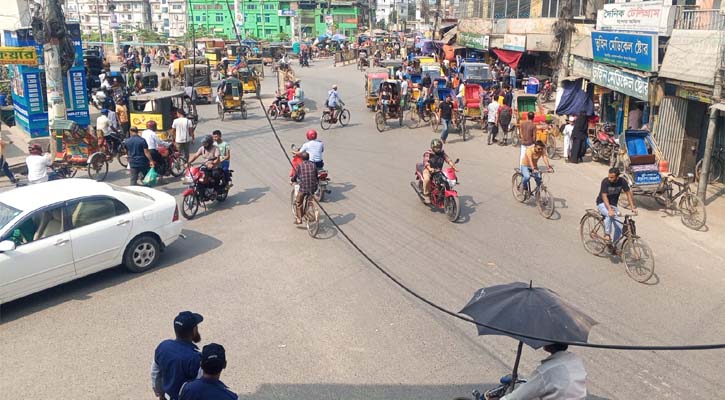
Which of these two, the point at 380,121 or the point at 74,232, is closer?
the point at 74,232

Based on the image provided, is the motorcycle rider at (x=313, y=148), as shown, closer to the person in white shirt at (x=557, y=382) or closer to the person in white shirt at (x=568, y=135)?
the person in white shirt at (x=568, y=135)

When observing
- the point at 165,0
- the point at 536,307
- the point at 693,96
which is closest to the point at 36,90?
the point at 693,96

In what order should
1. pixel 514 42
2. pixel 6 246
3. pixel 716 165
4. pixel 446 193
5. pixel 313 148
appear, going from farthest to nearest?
1. pixel 514 42
2. pixel 716 165
3. pixel 313 148
4. pixel 446 193
5. pixel 6 246

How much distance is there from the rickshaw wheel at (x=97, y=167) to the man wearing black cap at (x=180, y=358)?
11.6 meters

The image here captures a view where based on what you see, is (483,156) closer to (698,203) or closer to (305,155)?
(698,203)

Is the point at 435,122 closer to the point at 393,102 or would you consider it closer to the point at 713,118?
the point at 393,102

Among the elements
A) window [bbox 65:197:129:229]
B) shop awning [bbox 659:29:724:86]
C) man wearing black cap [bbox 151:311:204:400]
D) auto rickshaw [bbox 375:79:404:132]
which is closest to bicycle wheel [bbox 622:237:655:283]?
shop awning [bbox 659:29:724:86]

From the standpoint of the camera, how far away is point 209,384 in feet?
12.9

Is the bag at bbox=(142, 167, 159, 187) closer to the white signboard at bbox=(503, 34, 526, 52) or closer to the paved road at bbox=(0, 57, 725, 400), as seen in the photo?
the paved road at bbox=(0, 57, 725, 400)

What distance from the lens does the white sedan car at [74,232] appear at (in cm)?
776

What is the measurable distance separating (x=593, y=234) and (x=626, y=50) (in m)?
8.55

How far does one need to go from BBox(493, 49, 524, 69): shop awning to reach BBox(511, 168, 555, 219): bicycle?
21.5 metres

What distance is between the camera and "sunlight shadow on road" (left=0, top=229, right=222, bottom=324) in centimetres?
811

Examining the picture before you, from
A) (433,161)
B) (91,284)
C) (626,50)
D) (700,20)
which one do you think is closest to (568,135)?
(626,50)
